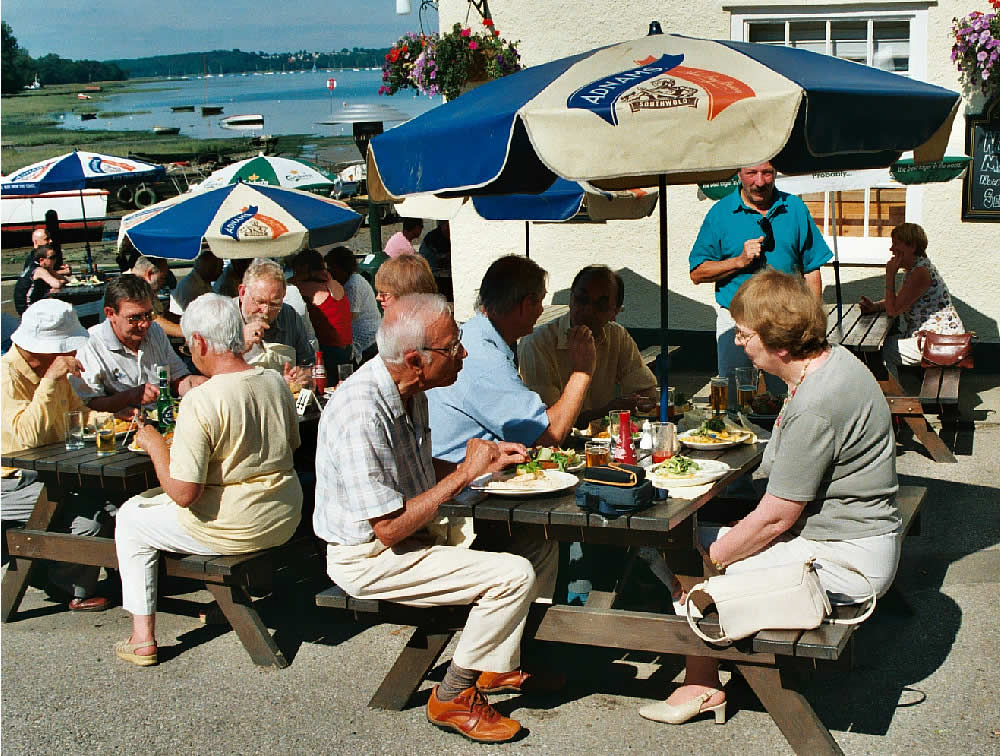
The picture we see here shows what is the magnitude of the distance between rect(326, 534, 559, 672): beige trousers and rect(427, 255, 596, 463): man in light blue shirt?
0.76m

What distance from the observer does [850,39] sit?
996 cm

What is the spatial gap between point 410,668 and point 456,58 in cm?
729

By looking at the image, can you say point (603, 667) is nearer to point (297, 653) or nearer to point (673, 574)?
point (673, 574)

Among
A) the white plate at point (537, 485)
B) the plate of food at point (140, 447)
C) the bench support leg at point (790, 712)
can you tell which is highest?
the white plate at point (537, 485)

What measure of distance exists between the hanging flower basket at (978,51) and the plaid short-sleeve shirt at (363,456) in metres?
6.91

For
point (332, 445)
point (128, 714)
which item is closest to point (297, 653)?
point (128, 714)

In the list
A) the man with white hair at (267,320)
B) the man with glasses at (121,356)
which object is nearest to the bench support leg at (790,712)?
the man with white hair at (267,320)

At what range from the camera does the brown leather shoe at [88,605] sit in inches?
221

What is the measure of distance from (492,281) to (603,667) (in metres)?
1.69

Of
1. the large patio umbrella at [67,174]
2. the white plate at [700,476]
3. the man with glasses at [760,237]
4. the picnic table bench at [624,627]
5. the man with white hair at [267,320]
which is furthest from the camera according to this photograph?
the large patio umbrella at [67,174]

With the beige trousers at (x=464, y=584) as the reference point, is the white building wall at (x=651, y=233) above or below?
above

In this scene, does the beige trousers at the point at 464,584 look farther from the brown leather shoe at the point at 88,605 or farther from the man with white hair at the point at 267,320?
the man with white hair at the point at 267,320

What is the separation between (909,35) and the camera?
974cm

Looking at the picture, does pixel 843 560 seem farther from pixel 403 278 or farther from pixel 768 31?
pixel 768 31
